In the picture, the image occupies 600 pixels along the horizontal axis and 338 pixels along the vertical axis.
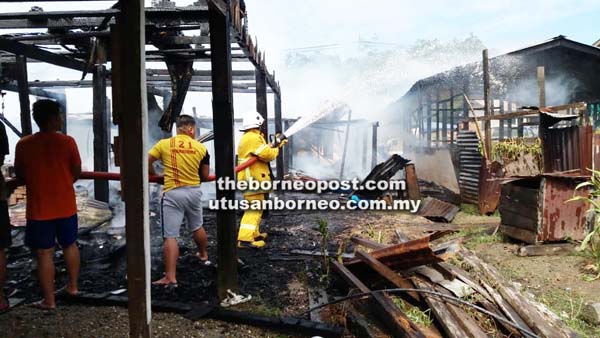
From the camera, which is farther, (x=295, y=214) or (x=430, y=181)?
(x=430, y=181)

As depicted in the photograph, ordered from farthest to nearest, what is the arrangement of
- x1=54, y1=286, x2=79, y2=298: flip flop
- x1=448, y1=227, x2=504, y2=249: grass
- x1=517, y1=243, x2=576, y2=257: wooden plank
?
x1=448, y1=227, x2=504, y2=249: grass < x1=517, y1=243, x2=576, y2=257: wooden plank < x1=54, y1=286, x2=79, y2=298: flip flop

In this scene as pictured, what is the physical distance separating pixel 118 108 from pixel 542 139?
279 inches

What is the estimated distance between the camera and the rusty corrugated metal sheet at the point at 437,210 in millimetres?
8820

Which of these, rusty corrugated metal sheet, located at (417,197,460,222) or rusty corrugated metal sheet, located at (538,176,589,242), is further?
rusty corrugated metal sheet, located at (417,197,460,222)

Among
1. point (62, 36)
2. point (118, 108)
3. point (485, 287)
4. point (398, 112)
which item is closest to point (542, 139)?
point (485, 287)

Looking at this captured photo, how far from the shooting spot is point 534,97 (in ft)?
43.2

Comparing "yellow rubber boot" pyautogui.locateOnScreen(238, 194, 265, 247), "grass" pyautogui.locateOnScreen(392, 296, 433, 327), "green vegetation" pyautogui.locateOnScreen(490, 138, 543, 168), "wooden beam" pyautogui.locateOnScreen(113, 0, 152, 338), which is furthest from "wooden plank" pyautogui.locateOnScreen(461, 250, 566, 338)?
"green vegetation" pyautogui.locateOnScreen(490, 138, 543, 168)

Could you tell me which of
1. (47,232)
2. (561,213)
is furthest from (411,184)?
(47,232)

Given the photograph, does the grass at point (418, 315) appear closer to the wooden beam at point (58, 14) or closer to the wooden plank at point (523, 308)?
the wooden plank at point (523, 308)

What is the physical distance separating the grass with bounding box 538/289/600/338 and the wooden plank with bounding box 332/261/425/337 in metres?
1.62

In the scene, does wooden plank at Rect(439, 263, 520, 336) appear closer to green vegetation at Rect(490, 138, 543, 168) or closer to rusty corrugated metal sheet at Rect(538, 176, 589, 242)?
rusty corrugated metal sheet at Rect(538, 176, 589, 242)

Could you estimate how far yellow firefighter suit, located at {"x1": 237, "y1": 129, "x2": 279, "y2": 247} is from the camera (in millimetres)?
6457

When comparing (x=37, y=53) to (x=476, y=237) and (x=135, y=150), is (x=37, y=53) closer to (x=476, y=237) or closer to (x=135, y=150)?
(x=135, y=150)

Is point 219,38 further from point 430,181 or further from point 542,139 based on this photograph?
point 430,181
